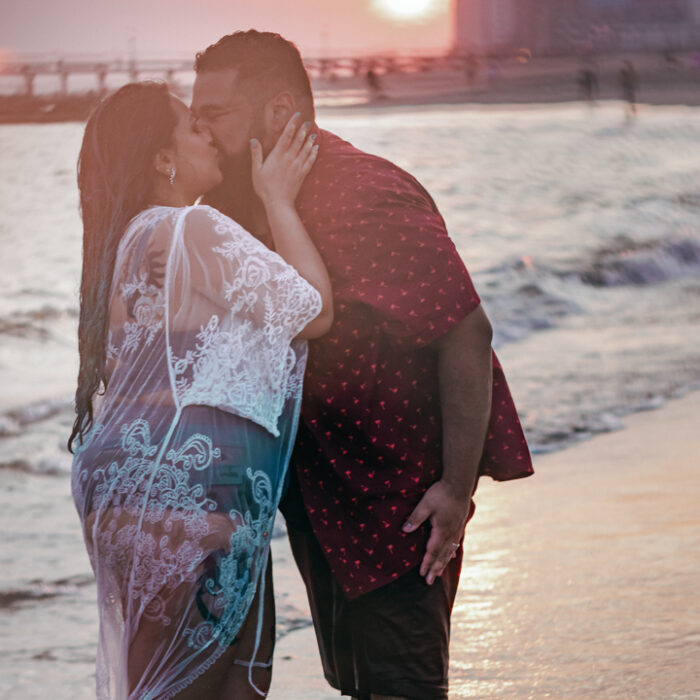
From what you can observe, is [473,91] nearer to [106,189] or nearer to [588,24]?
[588,24]

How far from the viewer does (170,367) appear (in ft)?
7.02

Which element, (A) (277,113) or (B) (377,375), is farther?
(A) (277,113)

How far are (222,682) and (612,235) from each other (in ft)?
52.1

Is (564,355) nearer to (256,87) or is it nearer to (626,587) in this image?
(626,587)

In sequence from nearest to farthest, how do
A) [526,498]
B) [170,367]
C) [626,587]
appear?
[170,367], [626,587], [526,498]

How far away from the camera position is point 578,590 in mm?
4395

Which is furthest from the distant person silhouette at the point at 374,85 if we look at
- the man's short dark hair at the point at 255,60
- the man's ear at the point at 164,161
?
the man's ear at the point at 164,161

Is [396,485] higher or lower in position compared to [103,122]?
lower

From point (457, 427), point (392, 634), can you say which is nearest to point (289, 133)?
point (457, 427)

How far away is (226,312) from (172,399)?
18 centimetres

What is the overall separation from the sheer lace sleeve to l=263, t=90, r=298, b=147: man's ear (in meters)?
0.40

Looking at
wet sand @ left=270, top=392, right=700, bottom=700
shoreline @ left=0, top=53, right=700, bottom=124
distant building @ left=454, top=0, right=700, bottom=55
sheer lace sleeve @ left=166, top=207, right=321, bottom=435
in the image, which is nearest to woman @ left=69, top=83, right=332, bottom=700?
sheer lace sleeve @ left=166, top=207, right=321, bottom=435

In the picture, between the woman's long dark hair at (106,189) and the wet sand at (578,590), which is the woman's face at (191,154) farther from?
the wet sand at (578,590)

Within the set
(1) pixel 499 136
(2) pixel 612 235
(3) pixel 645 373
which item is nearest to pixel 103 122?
(3) pixel 645 373
